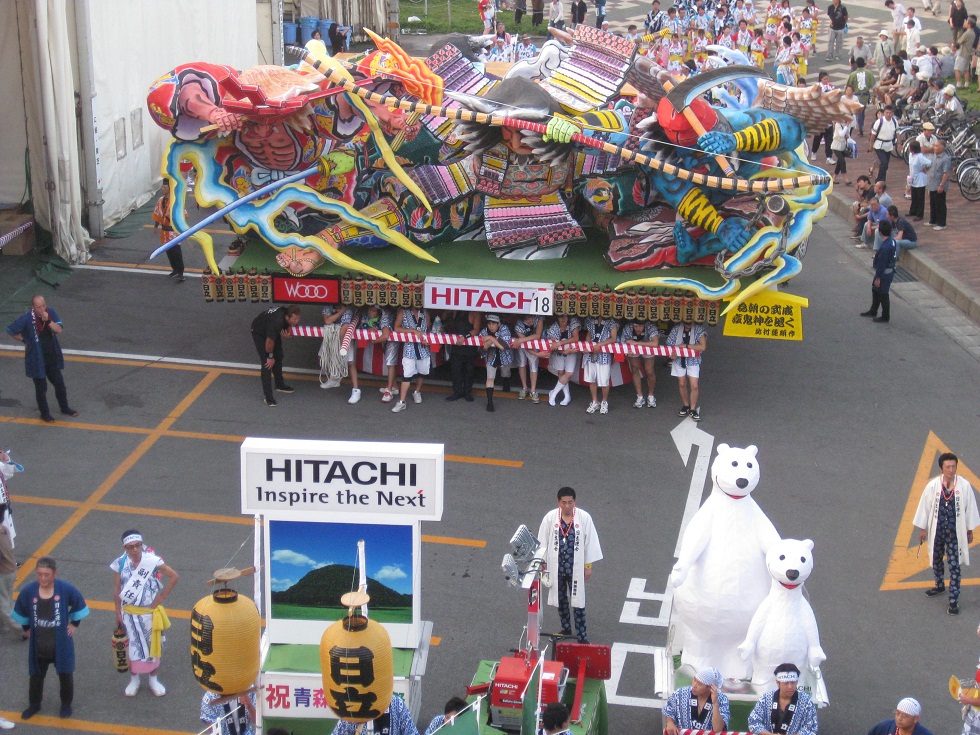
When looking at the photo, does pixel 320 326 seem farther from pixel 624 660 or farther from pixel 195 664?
pixel 195 664

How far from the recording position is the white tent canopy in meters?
20.3

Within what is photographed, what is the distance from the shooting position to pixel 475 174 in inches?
645

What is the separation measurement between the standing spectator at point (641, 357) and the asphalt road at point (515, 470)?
329 mm

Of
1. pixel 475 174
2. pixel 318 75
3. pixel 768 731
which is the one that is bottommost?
pixel 768 731

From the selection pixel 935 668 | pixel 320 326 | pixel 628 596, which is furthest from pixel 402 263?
pixel 935 668

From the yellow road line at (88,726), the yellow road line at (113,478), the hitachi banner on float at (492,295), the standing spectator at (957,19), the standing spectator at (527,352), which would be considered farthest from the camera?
the standing spectator at (957,19)

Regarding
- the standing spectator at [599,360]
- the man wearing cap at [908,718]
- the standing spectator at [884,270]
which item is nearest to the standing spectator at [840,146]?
the standing spectator at [884,270]

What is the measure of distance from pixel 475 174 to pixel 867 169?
1402cm

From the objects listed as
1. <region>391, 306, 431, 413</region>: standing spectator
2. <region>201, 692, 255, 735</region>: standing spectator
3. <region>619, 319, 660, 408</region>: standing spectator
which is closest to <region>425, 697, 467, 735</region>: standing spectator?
<region>201, 692, 255, 735</region>: standing spectator

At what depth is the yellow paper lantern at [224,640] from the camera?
8.45 meters

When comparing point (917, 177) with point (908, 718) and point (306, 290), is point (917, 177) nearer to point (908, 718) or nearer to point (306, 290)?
point (306, 290)

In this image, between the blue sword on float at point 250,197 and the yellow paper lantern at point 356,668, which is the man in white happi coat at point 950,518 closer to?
the yellow paper lantern at point 356,668

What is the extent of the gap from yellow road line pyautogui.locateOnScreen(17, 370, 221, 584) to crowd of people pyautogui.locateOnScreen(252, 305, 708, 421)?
946mm

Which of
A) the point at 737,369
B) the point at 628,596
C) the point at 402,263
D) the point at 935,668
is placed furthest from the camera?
the point at 737,369
